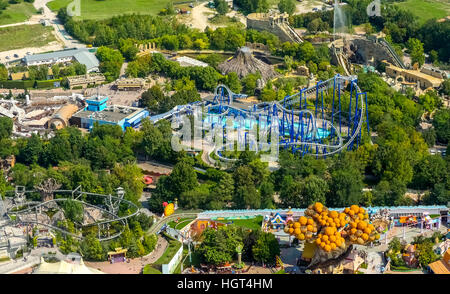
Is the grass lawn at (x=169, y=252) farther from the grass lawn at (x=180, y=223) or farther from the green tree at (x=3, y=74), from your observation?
the green tree at (x=3, y=74)

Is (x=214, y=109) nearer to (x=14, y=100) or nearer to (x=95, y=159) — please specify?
(x=95, y=159)

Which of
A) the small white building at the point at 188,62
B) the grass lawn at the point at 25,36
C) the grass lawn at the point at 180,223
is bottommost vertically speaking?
the grass lawn at the point at 25,36

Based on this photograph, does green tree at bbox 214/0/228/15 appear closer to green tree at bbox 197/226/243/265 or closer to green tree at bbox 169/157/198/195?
green tree at bbox 169/157/198/195

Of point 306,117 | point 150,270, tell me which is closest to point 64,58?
point 306,117

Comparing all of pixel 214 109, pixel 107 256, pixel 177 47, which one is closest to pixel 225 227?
pixel 107 256

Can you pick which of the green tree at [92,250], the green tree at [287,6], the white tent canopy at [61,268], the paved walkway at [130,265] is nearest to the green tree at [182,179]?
the paved walkway at [130,265]

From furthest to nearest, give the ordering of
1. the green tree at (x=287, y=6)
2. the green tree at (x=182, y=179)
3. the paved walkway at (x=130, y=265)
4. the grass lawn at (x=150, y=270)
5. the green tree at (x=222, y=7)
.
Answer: the green tree at (x=222, y=7) < the green tree at (x=287, y=6) < the green tree at (x=182, y=179) < the paved walkway at (x=130, y=265) < the grass lawn at (x=150, y=270)
